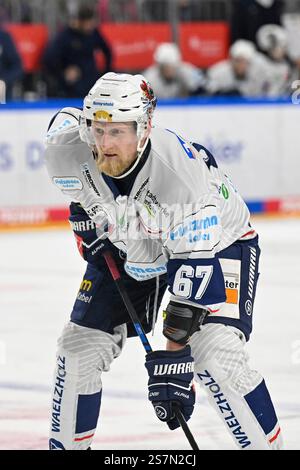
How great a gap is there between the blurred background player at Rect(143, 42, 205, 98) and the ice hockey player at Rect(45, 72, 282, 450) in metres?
8.47

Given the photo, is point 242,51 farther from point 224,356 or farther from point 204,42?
point 224,356

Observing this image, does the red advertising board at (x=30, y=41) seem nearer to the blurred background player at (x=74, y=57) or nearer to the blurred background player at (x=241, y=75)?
the blurred background player at (x=74, y=57)

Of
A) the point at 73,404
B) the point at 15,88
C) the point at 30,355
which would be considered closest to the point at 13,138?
the point at 15,88

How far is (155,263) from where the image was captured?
13.5 feet

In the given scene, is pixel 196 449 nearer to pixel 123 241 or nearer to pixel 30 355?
pixel 123 241

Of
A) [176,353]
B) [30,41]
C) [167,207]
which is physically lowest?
[30,41]

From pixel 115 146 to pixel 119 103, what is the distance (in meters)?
0.14

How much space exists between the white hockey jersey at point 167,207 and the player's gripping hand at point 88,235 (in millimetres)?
67

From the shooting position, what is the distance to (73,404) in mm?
4203

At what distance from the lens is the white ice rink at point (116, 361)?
500 cm

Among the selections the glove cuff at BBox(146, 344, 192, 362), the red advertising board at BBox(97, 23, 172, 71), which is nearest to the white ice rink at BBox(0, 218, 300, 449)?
the glove cuff at BBox(146, 344, 192, 362)

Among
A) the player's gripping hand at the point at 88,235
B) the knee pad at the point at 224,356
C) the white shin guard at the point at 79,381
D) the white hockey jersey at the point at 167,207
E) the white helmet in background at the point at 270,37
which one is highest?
the white hockey jersey at the point at 167,207

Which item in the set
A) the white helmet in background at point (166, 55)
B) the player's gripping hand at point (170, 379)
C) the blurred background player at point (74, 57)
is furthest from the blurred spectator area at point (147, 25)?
the player's gripping hand at point (170, 379)

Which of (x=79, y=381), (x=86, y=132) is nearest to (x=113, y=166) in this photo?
(x=86, y=132)
